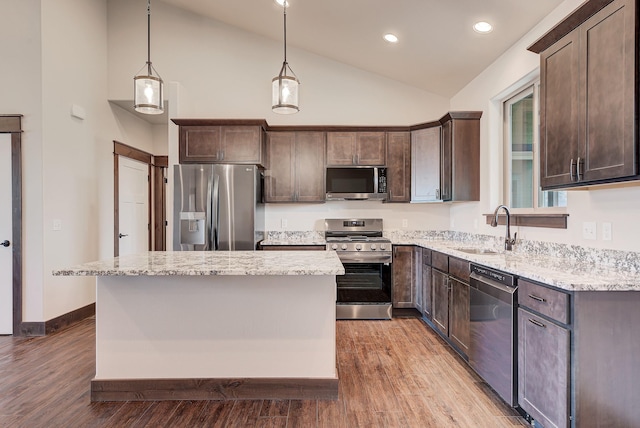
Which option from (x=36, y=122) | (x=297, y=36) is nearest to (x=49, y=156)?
(x=36, y=122)

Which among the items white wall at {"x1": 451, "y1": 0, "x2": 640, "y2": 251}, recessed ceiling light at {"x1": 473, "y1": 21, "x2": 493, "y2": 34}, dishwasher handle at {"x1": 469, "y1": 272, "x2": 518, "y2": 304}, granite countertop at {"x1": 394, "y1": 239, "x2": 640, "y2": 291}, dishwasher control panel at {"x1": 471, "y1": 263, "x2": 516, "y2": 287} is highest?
recessed ceiling light at {"x1": 473, "y1": 21, "x2": 493, "y2": 34}

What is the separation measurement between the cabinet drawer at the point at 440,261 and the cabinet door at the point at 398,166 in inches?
41.1

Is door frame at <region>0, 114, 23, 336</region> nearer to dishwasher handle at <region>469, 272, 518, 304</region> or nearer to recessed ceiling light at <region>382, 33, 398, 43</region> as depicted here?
recessed ceiling light at <region>382, 33, 398, 43</region>

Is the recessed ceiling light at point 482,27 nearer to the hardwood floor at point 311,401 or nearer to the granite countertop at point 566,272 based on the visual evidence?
the granite countertop at point 566,272

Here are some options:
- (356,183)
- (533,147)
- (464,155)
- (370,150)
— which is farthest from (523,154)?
(356,183)

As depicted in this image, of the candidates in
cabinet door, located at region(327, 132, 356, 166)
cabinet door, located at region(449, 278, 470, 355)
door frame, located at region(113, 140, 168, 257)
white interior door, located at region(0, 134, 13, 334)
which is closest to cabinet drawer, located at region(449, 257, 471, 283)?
cabinet door, located at region(449, 278, 470, 355)

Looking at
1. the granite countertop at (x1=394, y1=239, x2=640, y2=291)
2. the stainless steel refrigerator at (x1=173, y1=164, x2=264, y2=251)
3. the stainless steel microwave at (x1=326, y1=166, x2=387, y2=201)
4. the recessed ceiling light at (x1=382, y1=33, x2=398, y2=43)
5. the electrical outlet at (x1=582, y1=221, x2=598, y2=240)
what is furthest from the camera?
the stainless steel microwave at (x1=326, y1=166, x2=387, y2=201)

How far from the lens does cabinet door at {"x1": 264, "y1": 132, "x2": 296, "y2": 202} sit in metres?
4.48

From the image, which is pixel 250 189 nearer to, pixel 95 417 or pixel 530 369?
pixel 95 417

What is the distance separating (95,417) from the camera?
2.14 metres

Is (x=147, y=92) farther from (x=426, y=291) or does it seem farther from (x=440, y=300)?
→ (x=426, y=291)

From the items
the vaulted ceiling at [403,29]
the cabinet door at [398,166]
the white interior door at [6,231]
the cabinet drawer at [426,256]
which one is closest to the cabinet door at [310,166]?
the cabinet door at [398,166]

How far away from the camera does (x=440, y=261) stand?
3408mm

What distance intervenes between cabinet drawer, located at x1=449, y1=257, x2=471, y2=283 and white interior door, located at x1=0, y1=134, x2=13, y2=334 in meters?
4.28
